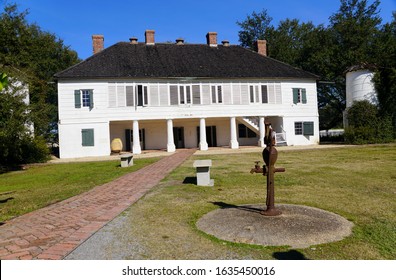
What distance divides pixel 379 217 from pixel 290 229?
77.5 inches

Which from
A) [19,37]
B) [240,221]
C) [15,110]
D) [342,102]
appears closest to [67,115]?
[15,110]

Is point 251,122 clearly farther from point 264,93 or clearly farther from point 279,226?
point 279,226

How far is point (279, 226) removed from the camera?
5.11m

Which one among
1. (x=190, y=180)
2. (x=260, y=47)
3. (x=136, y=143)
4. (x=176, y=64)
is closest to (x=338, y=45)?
(x=260, y=47)

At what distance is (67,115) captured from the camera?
24.3m

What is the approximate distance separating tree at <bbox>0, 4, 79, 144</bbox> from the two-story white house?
297 cm

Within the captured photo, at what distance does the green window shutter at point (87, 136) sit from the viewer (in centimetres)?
2438

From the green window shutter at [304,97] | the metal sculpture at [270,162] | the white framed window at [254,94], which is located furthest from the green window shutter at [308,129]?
the metal sculpture at [270,162]

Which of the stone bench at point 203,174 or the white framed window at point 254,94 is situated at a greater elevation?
the white framed window at point 254,94

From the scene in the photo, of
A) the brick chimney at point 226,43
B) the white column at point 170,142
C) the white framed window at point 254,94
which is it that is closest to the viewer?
the white column at point 170,142

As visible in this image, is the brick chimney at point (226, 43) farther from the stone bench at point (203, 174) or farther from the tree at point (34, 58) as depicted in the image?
the stone bench at point (203, 174)

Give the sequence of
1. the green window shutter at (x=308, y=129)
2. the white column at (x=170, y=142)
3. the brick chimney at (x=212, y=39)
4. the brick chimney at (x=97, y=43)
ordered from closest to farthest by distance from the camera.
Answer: the white column at (x=170, y=142), the green window shutter at (x=308, y=129), the brick chimney at (x=97, y=43), the brick chimney at (x=212, y=39)

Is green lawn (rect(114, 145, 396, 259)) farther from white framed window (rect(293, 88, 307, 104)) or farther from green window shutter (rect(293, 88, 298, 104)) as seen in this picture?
white framed window (rect(293, 88, 307, 104))

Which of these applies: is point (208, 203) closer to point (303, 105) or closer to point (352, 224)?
point (352, 224)
